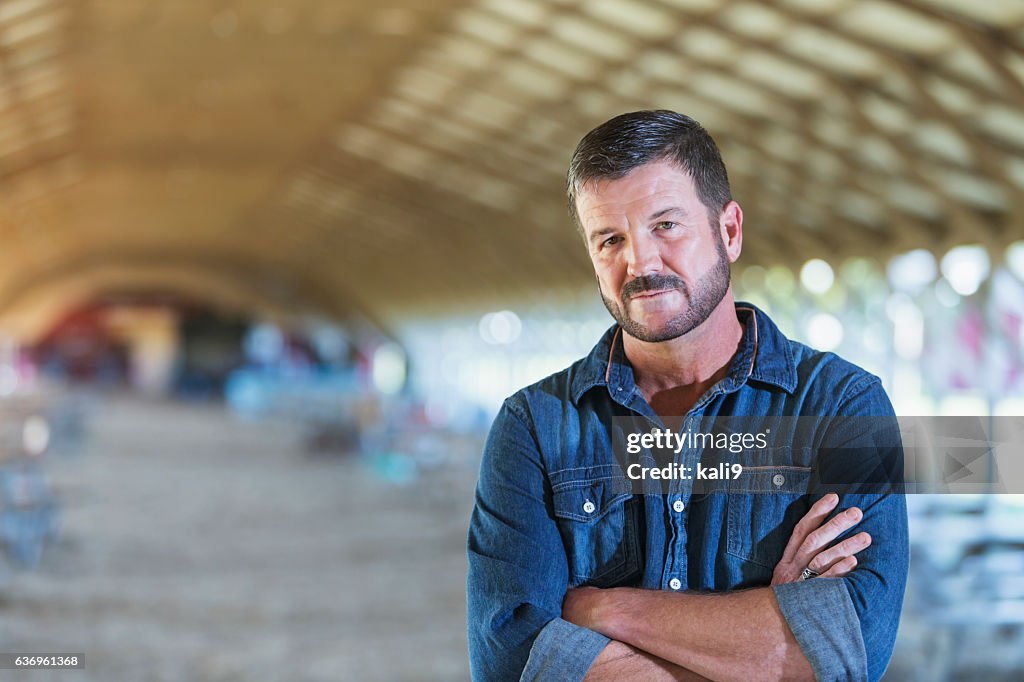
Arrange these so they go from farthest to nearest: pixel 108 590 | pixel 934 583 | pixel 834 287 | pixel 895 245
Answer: pixel 834 287 < pixel 895 245 < pixel 108 590 < pixel 934 583

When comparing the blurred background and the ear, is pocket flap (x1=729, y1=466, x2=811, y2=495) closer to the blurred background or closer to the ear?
the ear

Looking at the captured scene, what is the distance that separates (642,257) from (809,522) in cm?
62

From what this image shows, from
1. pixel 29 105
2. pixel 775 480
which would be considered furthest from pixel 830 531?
pixel 29 105

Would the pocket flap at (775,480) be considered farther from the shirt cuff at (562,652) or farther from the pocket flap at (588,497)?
the shirt cuff at (562,652)

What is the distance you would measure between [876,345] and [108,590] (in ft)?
37.5

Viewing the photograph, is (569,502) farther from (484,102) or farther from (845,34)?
(484,102)

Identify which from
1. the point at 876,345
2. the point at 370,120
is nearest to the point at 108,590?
the point at 876,345

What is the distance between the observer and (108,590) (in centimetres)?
1142

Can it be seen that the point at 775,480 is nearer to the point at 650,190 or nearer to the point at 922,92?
the point at 650,190

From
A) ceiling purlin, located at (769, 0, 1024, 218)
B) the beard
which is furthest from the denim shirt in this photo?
Answer: ceiling purlin, located at (769, 0, 1024, 218)

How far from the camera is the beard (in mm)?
2092

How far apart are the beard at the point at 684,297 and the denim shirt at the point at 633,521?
0.17m

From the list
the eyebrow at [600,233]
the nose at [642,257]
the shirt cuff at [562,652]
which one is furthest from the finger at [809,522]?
the eyebrow at [600,233]

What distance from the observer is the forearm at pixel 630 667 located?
7.27ft
